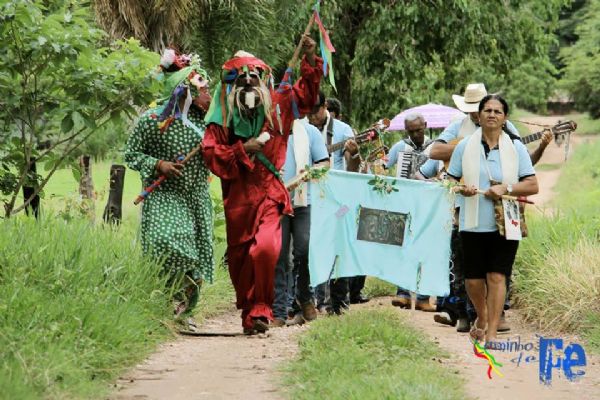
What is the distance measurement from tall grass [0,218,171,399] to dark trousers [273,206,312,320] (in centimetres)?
133

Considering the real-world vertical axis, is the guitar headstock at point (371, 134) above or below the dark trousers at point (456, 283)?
above

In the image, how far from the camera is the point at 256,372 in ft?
26.3

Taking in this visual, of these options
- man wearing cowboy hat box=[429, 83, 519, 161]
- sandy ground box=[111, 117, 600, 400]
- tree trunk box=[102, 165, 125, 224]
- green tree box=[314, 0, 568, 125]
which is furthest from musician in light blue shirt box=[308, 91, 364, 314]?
green tree box=[314, 0, 568, 125]

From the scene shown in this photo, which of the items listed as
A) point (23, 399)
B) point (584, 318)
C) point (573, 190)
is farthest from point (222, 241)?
point (573, 190)

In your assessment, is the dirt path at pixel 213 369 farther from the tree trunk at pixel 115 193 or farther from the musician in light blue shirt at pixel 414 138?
the tree trunk at pixel 115 193

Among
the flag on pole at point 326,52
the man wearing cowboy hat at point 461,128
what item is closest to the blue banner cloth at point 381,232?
the man wearing cowboy hat at point 461,128

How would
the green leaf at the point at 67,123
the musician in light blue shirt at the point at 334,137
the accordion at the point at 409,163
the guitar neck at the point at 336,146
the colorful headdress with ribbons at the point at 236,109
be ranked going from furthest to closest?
1. the accordion at the point at 409,163
2. the guitar neck at the point at 336,146
3. the musician in light blue shirt at the point at 334,137
4. the green leaf at the point at 67,123
5. the colorful headdress with ribbons at the point at 236,109

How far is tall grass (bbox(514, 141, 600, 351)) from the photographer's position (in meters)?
10.8

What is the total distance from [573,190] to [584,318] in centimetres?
2487

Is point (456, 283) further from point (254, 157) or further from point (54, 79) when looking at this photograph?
point (54, 79)

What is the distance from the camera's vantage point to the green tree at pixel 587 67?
6036 centimetres

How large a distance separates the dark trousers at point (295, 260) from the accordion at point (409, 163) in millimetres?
2007

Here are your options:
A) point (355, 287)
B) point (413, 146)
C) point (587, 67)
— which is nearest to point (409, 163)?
point (413, 146)

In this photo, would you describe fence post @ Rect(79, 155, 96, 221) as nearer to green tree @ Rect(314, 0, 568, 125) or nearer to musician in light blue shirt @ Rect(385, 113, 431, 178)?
musician in light blue shirt @ Rect(385, 113, 431, 178)
